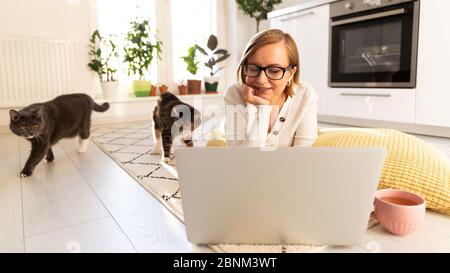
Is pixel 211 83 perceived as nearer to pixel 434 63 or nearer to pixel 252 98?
pixel 434 63

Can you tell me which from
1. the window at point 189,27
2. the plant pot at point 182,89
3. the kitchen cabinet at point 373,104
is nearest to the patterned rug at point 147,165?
the plant pot at point 182,89

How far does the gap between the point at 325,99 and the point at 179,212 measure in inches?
83.4

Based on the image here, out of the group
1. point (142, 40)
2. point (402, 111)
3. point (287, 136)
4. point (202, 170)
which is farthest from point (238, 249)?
point (142, 40)

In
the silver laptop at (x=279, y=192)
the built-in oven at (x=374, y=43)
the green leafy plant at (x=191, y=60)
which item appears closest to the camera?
the silver laptop at (x=279, y=192)

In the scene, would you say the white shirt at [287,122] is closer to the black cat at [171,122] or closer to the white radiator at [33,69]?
the black cat at [171,122]

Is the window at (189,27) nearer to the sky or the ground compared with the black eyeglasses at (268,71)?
nearer to the sky

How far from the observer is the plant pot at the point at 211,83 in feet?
13.1

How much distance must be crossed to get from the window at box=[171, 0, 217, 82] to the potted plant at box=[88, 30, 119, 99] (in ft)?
2.64

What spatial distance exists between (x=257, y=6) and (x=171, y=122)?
8.06 feet

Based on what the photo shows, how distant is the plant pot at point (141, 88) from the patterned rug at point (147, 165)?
573 mm

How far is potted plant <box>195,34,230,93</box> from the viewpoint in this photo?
151 inches

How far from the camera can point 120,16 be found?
3.41 metres

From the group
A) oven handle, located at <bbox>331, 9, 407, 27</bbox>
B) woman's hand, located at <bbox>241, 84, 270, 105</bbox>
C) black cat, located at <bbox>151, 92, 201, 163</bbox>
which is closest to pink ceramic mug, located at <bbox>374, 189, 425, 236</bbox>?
woman's hand, located at <bbox>241, 84, 270, 105</bbox>

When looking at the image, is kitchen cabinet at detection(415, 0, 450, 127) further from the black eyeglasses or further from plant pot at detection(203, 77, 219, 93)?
plant pot at detection(203, 77, 219, 93)
